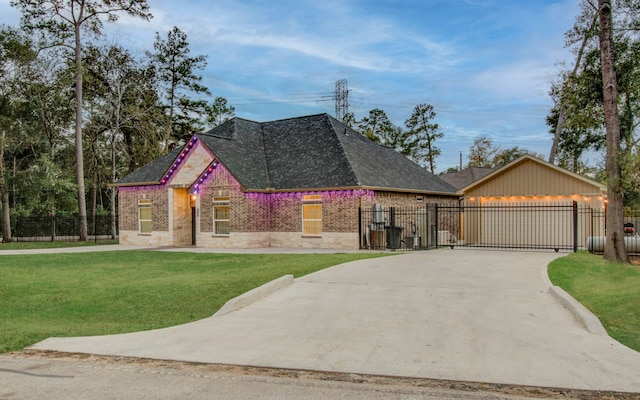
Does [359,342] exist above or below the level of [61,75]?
below

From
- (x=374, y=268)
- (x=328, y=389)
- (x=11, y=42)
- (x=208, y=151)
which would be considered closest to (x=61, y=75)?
(x=11, y=42)

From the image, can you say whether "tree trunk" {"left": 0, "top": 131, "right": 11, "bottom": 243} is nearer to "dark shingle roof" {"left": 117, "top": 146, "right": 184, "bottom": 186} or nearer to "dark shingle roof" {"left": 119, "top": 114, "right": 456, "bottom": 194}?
"dark shingle roof" {"left": 117, "top": 146, "right": 184, "bottom": 186}

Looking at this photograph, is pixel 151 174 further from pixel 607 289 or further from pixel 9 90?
pixel 607 289

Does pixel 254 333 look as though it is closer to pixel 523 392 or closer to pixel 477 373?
pixel 477 373

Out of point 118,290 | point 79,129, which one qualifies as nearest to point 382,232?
point 118,290

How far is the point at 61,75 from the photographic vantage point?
34688 millimetres

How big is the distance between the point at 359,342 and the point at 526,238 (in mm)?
20415

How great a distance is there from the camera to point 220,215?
84.9 feet

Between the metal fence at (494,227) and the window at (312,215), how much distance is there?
2.45m

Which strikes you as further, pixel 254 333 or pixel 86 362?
pixel 254 333

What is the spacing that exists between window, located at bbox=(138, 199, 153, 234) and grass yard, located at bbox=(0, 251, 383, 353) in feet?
30.2

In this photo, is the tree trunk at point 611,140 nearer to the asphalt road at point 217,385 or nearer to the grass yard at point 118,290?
the grass yard at point 118,290

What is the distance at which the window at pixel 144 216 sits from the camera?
95.1ft

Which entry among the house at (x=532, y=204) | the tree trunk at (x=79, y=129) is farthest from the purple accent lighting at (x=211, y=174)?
the house at (x=532, y=204)
